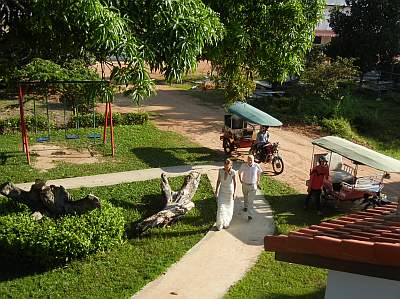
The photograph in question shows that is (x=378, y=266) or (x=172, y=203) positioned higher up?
(x=378, y=266)

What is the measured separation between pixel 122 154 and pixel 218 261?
24.6ft

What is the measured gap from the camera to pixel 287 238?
4871mm

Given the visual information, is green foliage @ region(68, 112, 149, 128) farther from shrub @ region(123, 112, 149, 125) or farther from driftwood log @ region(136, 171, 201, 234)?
driftwood log @ region(136, 171, 201, 234)

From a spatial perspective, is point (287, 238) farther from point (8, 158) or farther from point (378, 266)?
point (8, 158)

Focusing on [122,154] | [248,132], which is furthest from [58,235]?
[248,132]

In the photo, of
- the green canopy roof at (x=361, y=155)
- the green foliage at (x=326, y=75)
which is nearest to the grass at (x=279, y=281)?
the green canopy roof at (x=361, y=155)

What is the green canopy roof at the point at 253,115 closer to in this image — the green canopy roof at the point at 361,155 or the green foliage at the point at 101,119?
the green canopy roof at the point at 361,155

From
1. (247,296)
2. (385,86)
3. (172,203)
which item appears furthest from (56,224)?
(385,86)

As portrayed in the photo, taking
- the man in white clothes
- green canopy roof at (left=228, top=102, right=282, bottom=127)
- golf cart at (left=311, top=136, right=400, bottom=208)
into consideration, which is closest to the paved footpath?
the man in white clothes

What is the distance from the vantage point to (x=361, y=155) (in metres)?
11.8

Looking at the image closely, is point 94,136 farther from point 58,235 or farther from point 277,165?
point 58,235

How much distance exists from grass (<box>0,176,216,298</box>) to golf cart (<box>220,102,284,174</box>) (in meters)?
4.05

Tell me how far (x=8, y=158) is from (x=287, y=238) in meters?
12.3

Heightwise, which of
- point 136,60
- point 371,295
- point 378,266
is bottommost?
point 371,295
